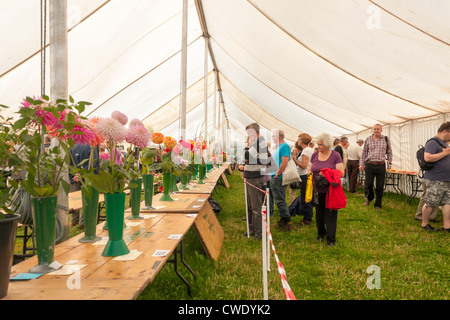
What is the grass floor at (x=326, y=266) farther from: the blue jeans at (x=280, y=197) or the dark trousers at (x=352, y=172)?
the dark trousers at (x=352, y=172)

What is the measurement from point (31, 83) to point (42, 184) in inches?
138

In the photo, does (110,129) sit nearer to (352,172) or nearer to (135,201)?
(135,201)

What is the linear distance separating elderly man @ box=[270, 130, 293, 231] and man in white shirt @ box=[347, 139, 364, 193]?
410 cm

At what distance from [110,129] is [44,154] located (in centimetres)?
34

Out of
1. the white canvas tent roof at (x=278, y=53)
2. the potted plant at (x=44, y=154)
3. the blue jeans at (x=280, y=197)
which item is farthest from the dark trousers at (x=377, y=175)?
the potted plant at (x=44, y=154)

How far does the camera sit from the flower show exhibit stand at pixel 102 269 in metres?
0.93

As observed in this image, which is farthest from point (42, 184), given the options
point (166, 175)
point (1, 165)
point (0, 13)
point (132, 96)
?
point (132, 96)

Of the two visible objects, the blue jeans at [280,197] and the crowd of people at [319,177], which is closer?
the crowd of people at [319,177]

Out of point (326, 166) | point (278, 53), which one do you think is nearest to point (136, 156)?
point (326, 166)

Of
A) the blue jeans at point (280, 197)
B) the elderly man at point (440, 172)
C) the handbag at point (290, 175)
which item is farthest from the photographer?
the handbag at point (290, 175)

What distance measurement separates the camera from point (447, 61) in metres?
3.35

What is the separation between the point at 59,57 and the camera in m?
1.64

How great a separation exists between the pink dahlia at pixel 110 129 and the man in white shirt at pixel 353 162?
7141mm

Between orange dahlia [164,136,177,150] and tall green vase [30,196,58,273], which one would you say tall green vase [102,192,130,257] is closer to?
tall green vase [30,196,58,273]
